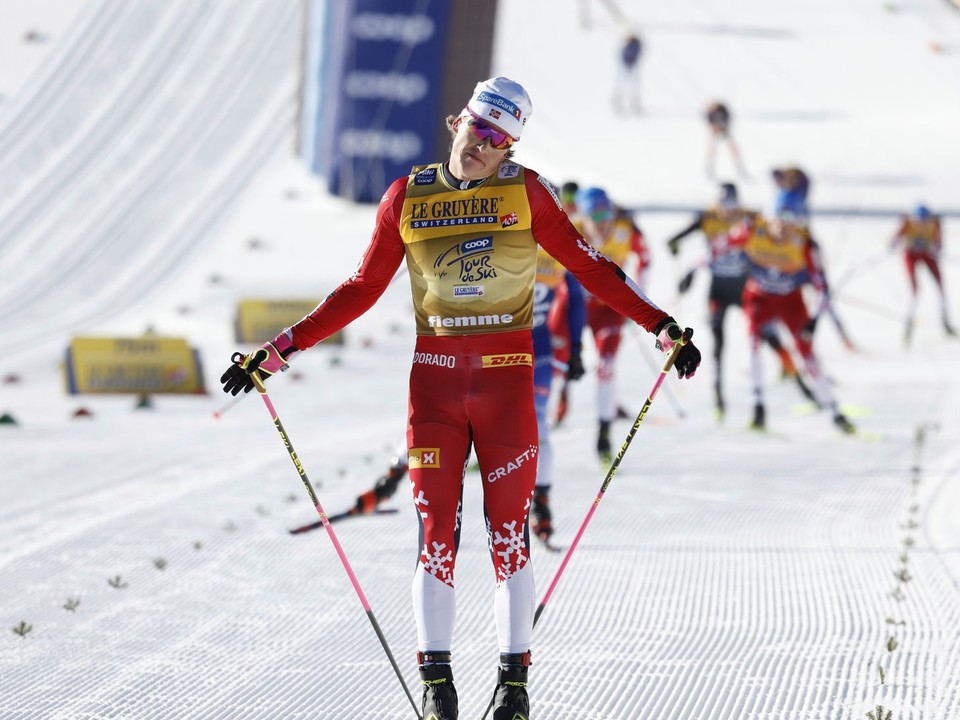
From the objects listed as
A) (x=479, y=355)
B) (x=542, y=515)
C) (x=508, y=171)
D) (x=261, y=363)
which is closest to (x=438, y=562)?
(x=479, y=355)

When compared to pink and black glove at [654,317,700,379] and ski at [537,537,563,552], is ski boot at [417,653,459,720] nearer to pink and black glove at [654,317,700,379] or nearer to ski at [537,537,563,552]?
pink and black glove at [654,317,700,379]

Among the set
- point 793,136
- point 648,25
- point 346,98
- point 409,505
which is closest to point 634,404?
point 409,505

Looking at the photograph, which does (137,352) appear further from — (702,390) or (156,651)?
(156,651)

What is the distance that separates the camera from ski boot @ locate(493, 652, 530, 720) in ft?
13.3

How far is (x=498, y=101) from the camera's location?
414 centimetres

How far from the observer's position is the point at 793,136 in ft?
93.5

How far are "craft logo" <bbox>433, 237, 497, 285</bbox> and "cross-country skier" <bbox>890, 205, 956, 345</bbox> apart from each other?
47.5 ft

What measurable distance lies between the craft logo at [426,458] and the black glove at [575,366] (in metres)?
3.76

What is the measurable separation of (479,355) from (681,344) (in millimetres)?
592

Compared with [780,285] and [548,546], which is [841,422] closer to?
[780,285]

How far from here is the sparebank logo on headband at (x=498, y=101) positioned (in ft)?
13.6

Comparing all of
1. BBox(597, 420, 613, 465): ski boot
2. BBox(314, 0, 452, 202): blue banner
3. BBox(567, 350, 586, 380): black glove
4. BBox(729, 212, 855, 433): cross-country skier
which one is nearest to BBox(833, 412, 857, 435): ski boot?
BBox(729, 212, 855, 433): cross-country skier

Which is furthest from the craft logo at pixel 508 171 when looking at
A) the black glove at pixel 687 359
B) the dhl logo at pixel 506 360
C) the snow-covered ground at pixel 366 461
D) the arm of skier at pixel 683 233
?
the arm of skier at pixel 683 233

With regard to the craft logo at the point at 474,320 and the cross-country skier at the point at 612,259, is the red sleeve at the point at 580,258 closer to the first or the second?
the craft logo at the point at 474,320
